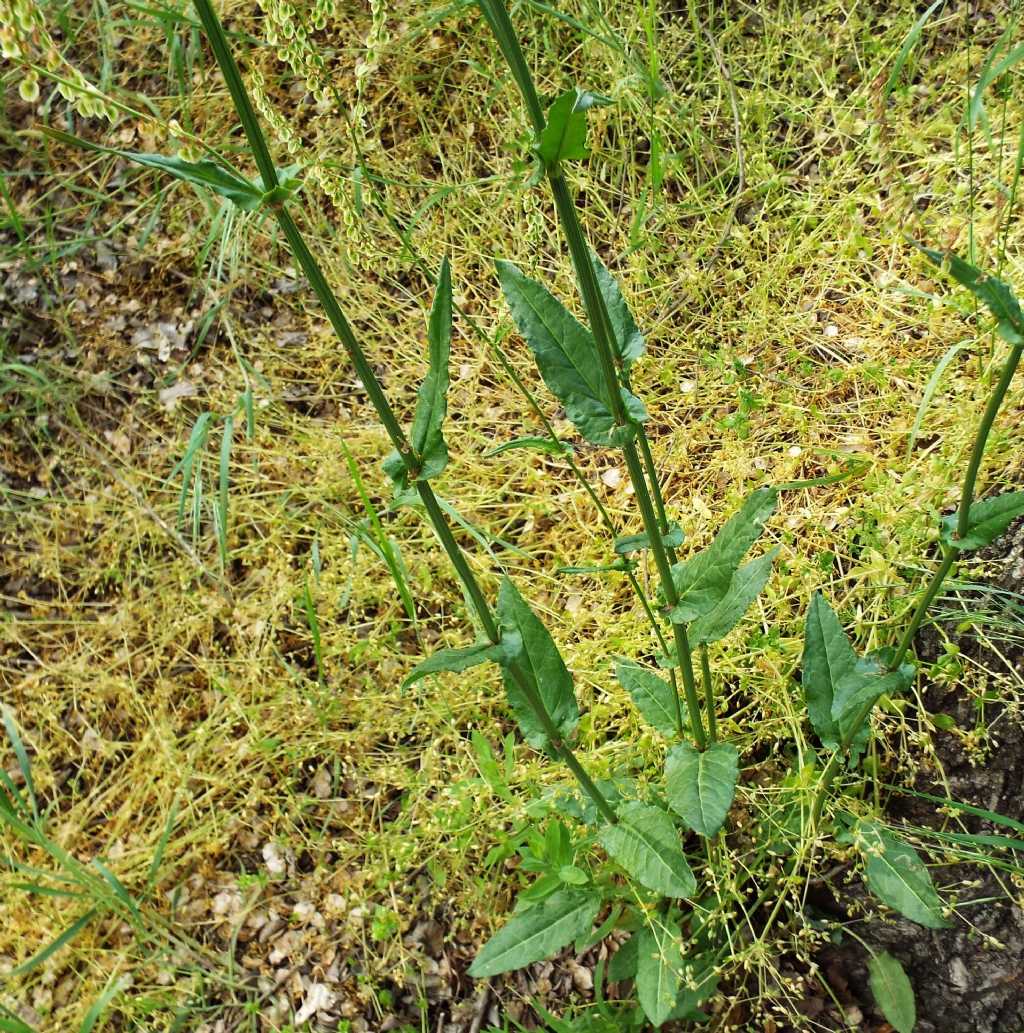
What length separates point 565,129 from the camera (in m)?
0.90

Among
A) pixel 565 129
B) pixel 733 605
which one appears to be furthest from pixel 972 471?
pixel 565 129

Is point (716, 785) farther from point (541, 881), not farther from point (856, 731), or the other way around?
point (541, 881)

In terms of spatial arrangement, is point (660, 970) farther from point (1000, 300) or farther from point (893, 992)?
point (1000, 300)

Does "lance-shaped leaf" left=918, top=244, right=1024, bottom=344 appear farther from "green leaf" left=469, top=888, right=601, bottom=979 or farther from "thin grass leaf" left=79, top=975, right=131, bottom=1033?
"thin grass leaf" left=79, top=975, right=131, bottom=1033

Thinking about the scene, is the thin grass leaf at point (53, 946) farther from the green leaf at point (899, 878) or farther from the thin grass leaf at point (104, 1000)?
the green leaf at point (899, 878)

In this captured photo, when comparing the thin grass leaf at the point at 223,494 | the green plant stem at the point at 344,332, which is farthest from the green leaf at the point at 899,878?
the thin grass leaf at the point at 223,494

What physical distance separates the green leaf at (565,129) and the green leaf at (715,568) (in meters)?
0.63

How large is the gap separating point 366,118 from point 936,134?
1.81m

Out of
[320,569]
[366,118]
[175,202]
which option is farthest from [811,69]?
[175,202]

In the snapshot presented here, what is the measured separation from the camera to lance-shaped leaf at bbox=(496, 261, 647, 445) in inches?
45.5

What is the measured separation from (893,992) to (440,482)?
1629mm

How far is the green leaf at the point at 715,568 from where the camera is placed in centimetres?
137

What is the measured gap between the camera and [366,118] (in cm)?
324

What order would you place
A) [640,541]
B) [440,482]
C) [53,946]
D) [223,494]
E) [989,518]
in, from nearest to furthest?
1. [989,518]
2. [640,541]
3. [53,946]
4. [223,494]
5. [440,482]
